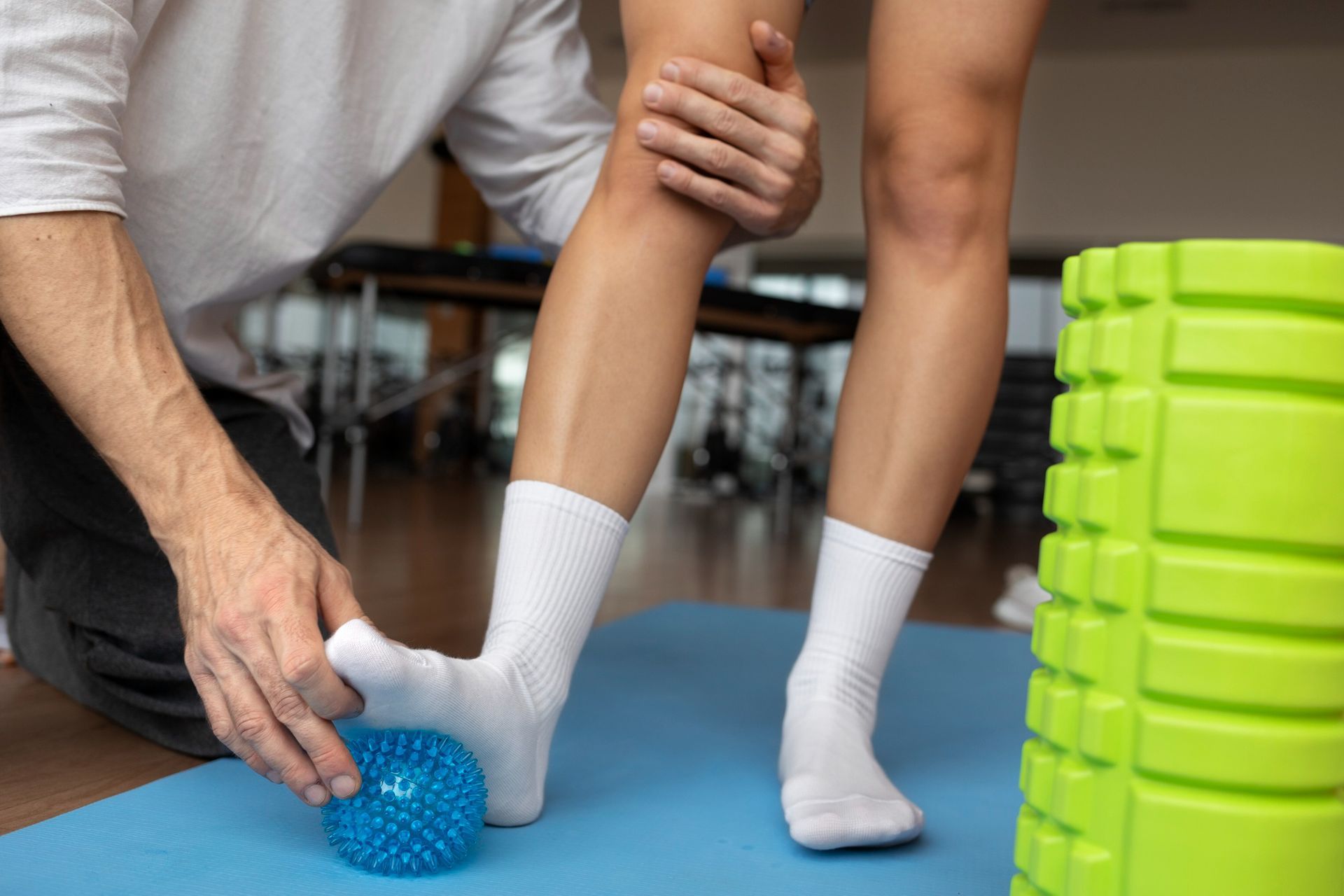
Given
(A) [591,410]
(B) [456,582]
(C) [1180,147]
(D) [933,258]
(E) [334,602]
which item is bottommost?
(B) [456,582]

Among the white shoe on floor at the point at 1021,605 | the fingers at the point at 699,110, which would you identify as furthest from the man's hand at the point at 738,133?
the white shoe on floor at the point at 1021,605

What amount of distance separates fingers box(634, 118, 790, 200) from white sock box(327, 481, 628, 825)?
260 mm

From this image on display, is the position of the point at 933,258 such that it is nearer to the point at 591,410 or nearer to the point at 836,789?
the point at 591,410

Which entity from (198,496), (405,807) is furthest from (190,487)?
(405,807)

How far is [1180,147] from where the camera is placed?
761cm

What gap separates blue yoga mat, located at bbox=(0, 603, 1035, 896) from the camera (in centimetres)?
65

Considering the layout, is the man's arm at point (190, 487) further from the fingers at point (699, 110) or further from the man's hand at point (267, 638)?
the fingers at point (699, 110)

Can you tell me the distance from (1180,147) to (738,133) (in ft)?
25.2

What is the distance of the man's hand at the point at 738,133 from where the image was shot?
846 millimetres

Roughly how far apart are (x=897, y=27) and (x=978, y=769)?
2.04 ft

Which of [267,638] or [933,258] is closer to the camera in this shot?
[267,638]

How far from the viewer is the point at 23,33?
65 cm

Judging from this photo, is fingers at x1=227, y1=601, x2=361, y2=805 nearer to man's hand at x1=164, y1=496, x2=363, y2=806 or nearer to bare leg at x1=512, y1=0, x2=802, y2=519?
man's hand at x1=164, y1=496, x2=363, y2=806

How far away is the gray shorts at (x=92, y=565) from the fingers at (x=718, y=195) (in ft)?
1.52
